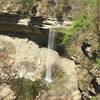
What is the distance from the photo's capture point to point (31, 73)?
20578 millimetres

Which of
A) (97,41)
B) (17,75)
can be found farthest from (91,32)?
(17,75)

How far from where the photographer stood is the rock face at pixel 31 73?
19.1 metres

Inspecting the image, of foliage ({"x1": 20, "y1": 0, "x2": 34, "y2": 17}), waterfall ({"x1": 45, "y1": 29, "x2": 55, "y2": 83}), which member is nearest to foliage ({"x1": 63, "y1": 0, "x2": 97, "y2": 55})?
waterfall ({"x1": 45, "y1": 29, "x2": 55, "y2": 83})

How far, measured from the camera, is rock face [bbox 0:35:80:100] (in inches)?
753

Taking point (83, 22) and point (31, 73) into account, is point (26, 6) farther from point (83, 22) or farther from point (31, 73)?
point (83, 22)

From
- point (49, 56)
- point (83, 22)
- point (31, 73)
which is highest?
point (83, 22)

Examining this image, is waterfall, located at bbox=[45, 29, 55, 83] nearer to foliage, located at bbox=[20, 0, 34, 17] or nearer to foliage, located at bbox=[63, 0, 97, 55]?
foliage, located at bbox=[63, 0, 97, 55]

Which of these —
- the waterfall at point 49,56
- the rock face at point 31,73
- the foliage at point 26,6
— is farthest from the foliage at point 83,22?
the foliage at point 26,6

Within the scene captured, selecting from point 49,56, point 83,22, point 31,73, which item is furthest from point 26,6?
point 83,22

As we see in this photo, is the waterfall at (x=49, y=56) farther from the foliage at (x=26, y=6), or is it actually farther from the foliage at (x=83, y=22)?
the foliage at (x=26, y=6)

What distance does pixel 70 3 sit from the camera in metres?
20.8

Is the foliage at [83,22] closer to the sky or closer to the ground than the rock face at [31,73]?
closer to the sky

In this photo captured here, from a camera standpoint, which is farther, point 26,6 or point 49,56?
point 26,6

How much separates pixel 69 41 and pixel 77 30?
3.48 ft
